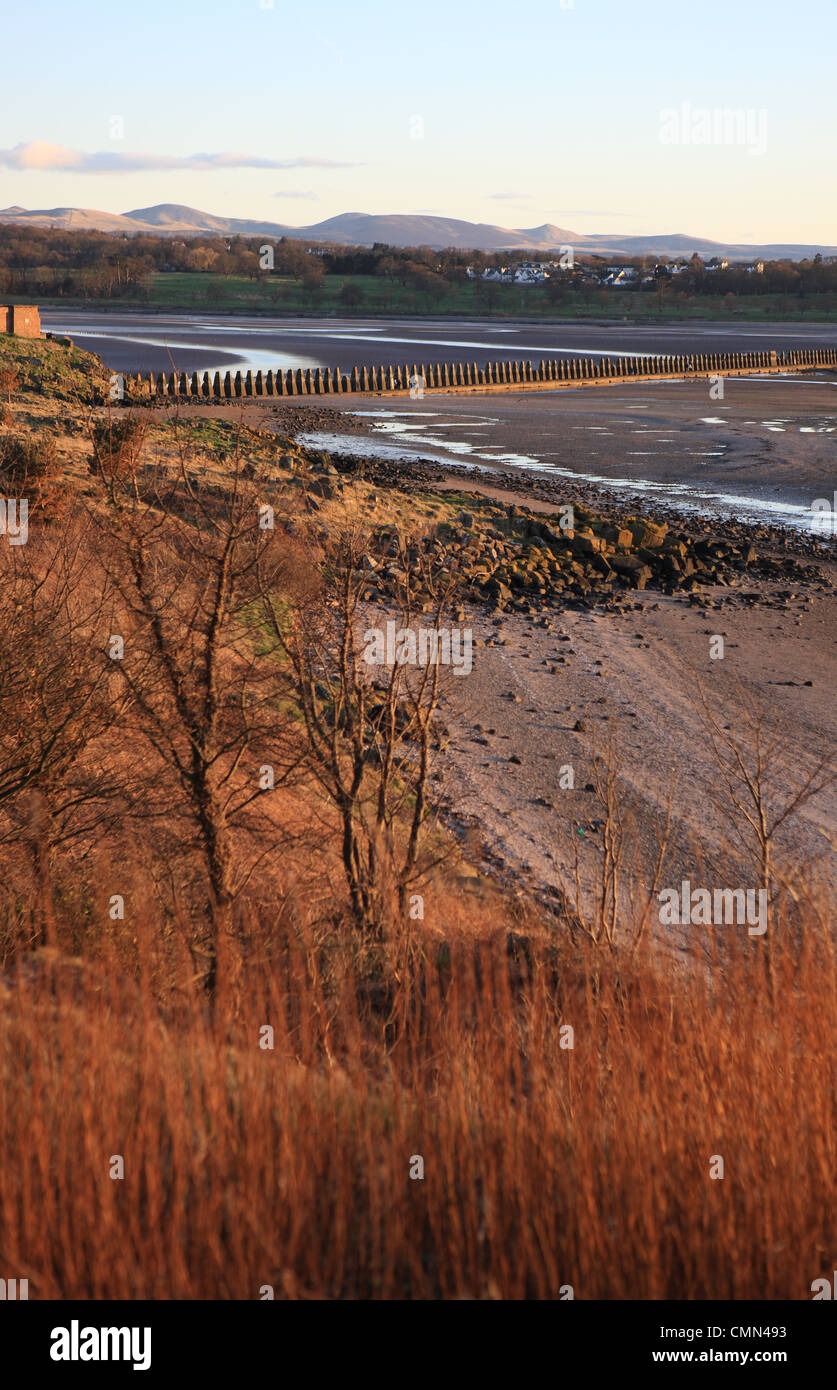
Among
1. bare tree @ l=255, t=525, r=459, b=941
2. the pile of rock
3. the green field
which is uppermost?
the green field

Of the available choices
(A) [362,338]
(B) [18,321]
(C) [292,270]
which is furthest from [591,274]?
(B) [18,321]

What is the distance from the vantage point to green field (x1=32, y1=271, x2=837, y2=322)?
102 metres

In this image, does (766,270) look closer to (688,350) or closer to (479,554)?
(688,350)

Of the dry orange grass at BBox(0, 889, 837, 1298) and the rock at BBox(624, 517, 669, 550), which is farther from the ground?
the rock at BBox(624, 517, 669, 550)

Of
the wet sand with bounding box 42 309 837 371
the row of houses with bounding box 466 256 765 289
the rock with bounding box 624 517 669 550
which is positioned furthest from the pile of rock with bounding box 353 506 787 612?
the row of houses with bounding box 466 256 765 289

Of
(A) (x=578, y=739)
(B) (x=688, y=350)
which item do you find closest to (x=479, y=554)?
(A) (x=578, y=739)

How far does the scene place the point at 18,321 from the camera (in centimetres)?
4141

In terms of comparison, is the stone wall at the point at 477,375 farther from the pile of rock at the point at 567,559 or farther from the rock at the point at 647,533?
the rock at the point at 647,533

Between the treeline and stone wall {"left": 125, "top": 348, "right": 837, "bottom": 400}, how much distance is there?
50548 mm

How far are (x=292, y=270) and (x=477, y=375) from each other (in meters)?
78.8

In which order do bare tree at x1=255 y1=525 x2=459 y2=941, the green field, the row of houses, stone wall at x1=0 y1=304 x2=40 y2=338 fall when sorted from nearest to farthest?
1. bare tree at x1=255 y1=525 x2=459 y2=941
2. stone wall at x1=0 y1=304 x2=40 y2=338
3. the green field
4. the row of houses

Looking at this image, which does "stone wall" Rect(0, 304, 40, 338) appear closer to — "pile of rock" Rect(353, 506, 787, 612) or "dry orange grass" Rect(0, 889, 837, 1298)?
"pile of rock" Rect(353, 506, 787, 612)

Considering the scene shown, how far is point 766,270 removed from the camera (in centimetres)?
12275
